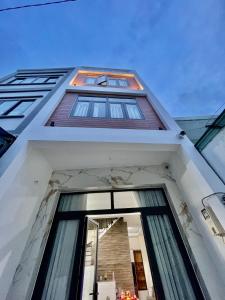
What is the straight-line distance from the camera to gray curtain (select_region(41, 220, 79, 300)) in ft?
6.87

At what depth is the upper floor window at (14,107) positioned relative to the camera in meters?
3.88

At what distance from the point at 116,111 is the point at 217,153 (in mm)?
2548

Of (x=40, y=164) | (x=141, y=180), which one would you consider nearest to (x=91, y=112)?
(x=40, y=164)

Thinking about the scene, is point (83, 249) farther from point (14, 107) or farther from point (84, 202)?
point (14, 107)

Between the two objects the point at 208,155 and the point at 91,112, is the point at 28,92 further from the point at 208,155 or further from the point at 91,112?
the point at 208,155

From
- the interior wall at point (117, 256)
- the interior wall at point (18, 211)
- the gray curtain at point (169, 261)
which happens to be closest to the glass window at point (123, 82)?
the interior wall at point (18, 211)

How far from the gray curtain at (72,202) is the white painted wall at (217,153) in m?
2.41

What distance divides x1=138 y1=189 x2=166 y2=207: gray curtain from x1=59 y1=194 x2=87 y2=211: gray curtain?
3.72ft

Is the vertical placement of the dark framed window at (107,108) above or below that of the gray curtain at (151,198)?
above

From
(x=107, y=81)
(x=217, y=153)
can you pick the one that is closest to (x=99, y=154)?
(x=217, y=153)

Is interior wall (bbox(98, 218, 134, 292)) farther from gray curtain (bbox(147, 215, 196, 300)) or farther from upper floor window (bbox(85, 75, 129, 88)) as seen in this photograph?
upper floor window (bbox(85, 75, 129, 88))

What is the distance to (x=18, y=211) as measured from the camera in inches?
85.0

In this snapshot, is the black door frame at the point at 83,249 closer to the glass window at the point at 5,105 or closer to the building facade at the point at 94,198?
the building facade at the point at 94,198

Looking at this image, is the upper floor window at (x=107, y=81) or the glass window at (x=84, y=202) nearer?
the glass window at (x=84, y=202)
